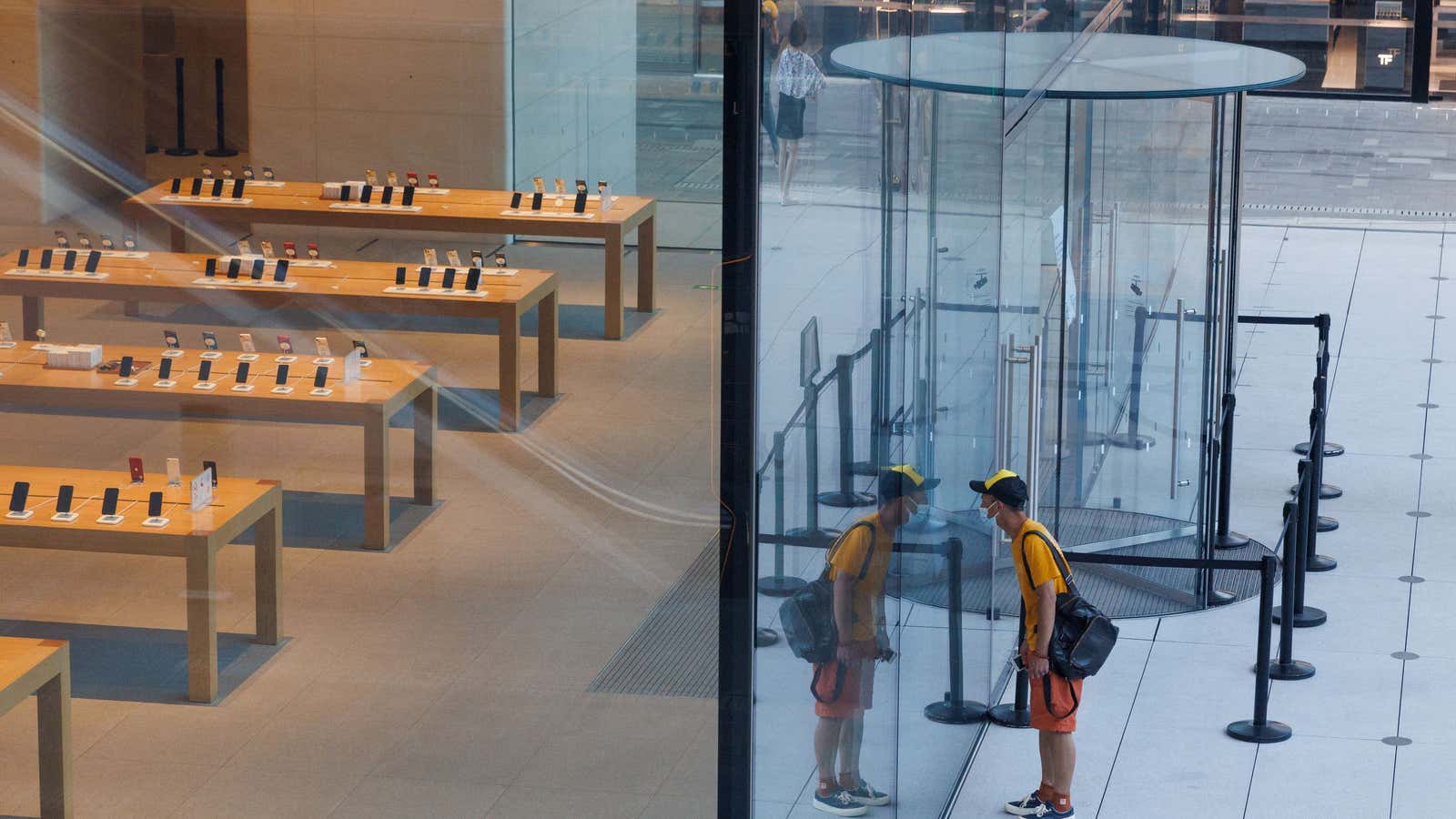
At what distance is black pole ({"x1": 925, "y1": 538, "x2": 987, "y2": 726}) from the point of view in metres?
5.75

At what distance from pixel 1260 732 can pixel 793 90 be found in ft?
12.1

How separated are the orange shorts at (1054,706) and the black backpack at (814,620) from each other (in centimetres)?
154

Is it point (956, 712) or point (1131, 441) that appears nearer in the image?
point (956, 712)

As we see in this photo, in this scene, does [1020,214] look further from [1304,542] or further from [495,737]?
[495,737]

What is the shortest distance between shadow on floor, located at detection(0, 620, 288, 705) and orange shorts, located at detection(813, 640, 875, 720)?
219 cm

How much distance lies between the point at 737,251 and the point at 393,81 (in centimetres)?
120

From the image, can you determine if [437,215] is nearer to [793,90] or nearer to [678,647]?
[678,647]

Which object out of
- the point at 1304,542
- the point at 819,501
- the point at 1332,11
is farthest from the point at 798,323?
A: the point at 1332,11

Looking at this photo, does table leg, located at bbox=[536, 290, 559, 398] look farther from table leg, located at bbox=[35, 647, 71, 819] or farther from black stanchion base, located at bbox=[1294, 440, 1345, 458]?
black stanchion base, located at bbox=[1294, 440, 1345, 458]

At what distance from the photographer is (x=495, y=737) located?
2.64 metres

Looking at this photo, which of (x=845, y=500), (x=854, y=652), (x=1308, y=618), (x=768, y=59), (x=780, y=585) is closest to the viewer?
(x=768, y=59)

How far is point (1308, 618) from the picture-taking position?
297 inches

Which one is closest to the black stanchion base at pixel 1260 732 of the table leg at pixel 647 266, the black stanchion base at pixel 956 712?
the black stanchion base at pixel 956 712

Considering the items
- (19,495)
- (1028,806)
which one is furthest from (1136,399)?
(19,495)
